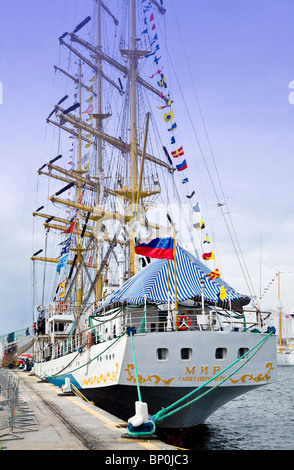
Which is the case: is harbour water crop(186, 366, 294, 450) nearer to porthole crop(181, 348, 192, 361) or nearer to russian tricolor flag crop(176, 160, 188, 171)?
porthole crop(181, 348, 192, 361)

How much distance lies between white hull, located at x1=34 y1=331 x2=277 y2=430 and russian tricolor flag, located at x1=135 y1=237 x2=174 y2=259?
305 centimetres

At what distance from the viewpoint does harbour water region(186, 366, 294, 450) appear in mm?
21844

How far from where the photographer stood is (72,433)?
12719 millimetres

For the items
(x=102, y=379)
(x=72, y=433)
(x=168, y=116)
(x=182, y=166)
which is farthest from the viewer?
(x=168, y=116)

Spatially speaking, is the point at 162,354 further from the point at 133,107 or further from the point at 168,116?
the point at 133,107

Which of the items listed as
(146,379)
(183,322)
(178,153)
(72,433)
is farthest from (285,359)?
(72,433)

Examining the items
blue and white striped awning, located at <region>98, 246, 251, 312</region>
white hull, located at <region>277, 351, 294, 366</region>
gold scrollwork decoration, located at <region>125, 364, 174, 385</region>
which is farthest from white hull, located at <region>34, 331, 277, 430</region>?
white hull, located at <region>277, 351, 294, 366</region>

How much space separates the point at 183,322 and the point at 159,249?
2.92 metres

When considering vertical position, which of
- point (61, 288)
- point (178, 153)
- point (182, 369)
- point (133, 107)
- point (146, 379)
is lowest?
point (146, 379)

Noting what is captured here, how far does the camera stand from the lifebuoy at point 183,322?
19.3 metres

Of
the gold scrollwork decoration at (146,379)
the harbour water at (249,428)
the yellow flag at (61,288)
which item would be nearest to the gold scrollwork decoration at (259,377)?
the gold scrollwork decoration at (146,379)

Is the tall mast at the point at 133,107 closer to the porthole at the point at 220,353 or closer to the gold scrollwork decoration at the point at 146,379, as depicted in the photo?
the porthole at the point at 220,353

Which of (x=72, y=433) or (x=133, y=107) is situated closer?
(x=72, y=433)

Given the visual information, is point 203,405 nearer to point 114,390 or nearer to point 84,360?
point 114,390
